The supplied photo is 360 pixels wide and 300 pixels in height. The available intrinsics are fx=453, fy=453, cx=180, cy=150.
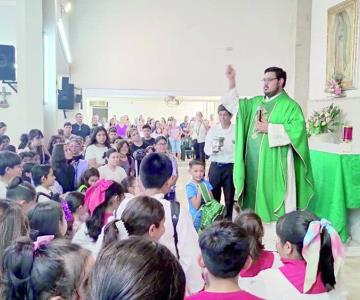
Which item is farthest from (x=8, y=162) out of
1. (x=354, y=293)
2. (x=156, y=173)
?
(x=354, y=293)

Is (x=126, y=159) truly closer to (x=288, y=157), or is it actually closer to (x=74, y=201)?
(x=288, y=157)

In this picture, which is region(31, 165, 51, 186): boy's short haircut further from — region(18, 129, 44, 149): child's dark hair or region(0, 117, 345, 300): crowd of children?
region(18, 129, 44, 149): child's dark hair

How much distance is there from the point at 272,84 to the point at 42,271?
9.43 ft

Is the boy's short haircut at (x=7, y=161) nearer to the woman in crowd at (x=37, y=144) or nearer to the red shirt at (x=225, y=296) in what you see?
the woman in crowd at (x=37, y=144)

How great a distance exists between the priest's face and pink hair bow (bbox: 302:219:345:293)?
1.97 meters

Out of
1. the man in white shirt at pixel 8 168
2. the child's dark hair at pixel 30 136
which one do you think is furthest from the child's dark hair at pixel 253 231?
the child's dark hair at pixel 30 136

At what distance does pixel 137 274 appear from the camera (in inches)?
35.3

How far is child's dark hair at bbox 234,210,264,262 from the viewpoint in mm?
2252

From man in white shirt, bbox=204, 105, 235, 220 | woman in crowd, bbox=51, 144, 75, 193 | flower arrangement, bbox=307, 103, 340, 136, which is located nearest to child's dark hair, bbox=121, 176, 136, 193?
woman in crowd, bbox=51, 144, 75, 193

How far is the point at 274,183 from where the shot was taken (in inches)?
151

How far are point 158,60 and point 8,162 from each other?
28.7 feet

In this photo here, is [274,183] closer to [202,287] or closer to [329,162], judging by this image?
[329,162]

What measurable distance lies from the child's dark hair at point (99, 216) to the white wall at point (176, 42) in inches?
370

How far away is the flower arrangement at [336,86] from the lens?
5.75 metres
